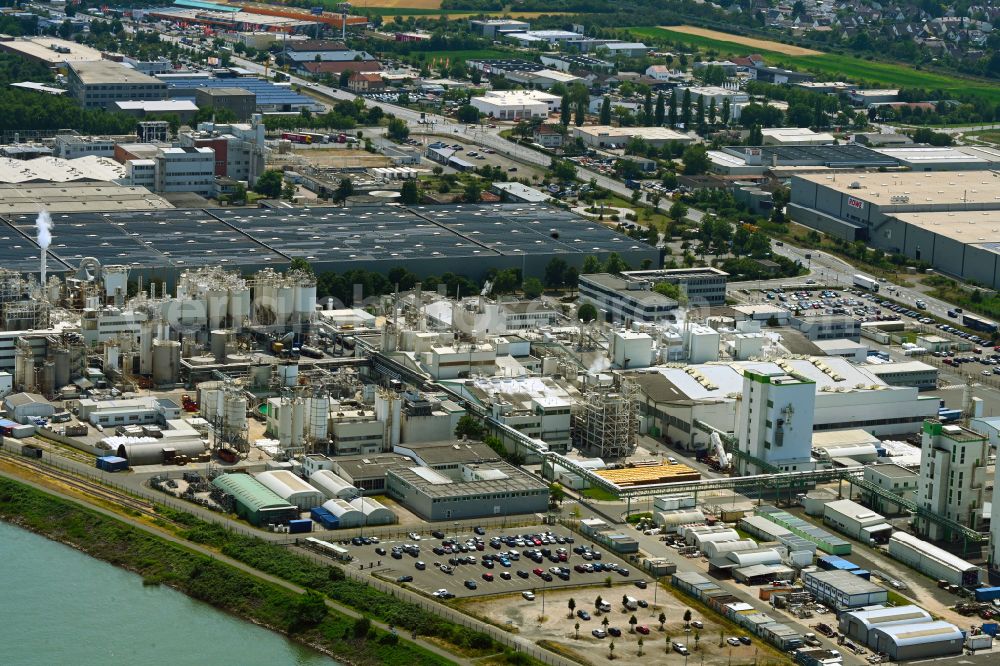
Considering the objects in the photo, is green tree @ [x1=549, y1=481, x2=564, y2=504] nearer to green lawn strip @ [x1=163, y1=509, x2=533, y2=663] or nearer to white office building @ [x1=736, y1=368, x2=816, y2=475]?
white office building @ [x1=736, y1=368, x2=816, y2=475]

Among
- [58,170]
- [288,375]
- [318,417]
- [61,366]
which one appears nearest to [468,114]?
[58,170]

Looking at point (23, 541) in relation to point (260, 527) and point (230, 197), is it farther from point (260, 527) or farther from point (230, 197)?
point (230, 197)

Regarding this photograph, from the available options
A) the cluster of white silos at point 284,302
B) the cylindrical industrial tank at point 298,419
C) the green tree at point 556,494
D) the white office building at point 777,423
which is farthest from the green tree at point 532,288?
the green tree at point 556,494

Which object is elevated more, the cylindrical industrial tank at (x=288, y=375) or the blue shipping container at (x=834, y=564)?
the cylindrical industrial tank at (x=288, y=375)

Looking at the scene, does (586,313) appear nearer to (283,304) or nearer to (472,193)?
(283,304)

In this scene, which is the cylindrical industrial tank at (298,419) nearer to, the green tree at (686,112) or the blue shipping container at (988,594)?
the blue shipping container at (988,594)

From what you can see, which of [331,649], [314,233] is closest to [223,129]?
[314,233]
